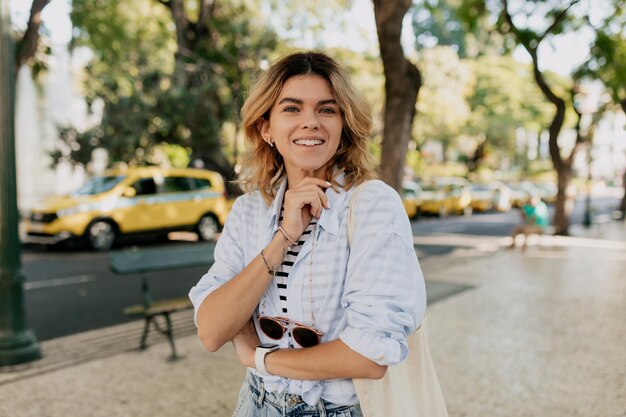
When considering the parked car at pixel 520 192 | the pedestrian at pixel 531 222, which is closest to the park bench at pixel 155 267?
the pedestrian at pixel 531 222

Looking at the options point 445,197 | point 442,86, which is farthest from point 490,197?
point 442,86

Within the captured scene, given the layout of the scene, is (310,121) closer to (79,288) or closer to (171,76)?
(79,288)

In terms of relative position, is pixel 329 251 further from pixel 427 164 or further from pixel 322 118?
pixel 427 164

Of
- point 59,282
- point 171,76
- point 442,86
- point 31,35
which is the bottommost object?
point 59,282

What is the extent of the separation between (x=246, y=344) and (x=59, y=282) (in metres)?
8.92

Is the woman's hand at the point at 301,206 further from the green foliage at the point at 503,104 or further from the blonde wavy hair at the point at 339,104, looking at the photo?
the green foliage at the point at 503,104

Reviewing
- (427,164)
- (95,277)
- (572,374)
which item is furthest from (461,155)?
(572,374)

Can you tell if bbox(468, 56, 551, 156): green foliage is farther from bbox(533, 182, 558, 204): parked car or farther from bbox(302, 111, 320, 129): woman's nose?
bbox(302, 111, 320, 129): woman's nose

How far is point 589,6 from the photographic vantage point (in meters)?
14.4

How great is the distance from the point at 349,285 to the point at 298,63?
627mm

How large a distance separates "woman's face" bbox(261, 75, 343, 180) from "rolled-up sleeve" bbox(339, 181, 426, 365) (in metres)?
0.25

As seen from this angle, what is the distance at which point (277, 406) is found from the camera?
1670mm

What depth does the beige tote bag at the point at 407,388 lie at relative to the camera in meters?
1.52

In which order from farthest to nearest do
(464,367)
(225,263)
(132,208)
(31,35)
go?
(132,208) → (31,35) → (464,367) → (225,263)
